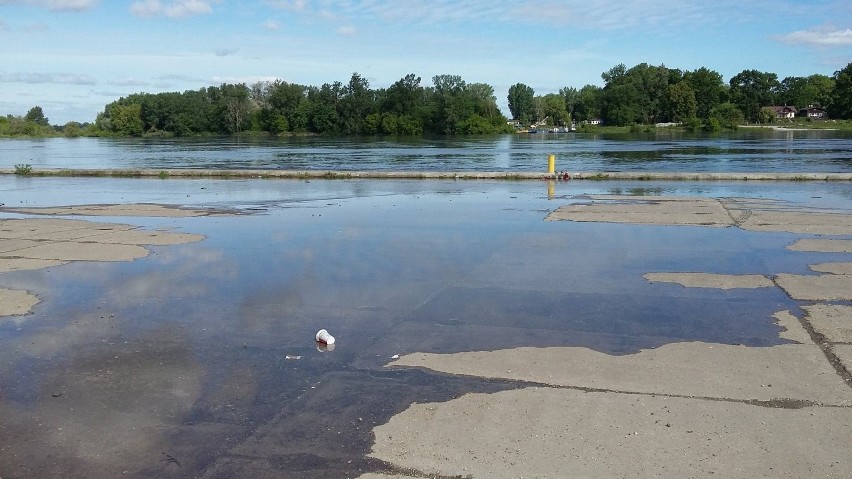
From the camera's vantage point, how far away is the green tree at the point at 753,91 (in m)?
162

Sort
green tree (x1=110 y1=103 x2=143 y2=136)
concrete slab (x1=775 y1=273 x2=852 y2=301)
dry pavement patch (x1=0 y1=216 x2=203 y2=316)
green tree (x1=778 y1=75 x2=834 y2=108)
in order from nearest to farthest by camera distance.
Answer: concrete slab (x1=775 y1=273 x2=852 y2=301) < dry pavement patch (x1=0 y1=216 x2=203 y2=316) < green tree (x1=110 y1=103 x2=143 y2=136) < green tree (x1=778 y1=75 x2=834 y2=108)

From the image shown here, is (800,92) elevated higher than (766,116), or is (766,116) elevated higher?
(800,92)

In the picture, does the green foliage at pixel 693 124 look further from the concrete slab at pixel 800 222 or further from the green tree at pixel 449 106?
the concrete slab at pixel 800 222

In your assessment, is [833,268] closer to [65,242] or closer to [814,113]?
[65,242]

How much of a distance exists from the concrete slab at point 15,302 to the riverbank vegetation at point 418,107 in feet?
448

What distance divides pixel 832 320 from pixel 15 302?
9280 mm

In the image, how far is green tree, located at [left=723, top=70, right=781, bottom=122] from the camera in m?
162

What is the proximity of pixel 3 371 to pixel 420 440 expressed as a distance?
3.95 m

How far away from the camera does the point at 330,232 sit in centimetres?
1425

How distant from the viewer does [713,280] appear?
9586mm

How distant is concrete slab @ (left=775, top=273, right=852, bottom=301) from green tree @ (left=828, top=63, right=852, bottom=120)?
15676 centimetres

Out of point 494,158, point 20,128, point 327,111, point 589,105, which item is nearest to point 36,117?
point 20,128

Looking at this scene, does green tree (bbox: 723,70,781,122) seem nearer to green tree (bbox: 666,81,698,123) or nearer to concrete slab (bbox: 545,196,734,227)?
green tree (bbox: 666,81,698,123)

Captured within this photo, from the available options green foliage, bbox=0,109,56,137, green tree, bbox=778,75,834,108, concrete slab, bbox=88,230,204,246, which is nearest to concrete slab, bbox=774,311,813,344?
concrete slab, bbox=88,230,204,246
